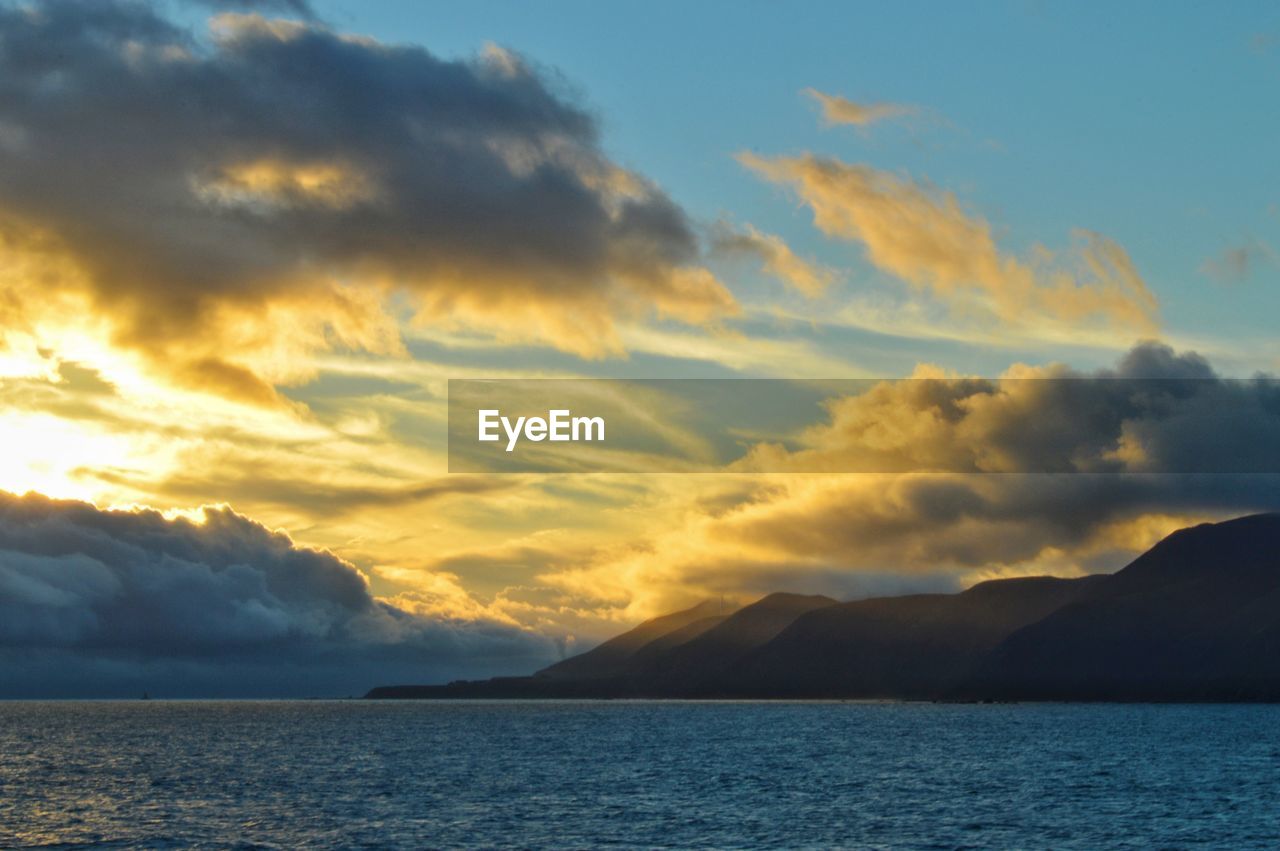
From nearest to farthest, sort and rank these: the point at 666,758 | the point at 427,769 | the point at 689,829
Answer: the point at 689,829, the point at 427,769, the point at 666,758

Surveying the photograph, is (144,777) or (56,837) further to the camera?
(144,777)

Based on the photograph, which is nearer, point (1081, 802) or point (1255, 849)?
point (1255, 849)

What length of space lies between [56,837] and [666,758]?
10448 cm

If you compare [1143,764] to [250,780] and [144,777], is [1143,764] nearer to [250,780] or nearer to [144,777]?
[250,780]

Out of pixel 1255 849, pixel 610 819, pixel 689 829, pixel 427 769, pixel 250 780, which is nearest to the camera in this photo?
pixel 1255 849

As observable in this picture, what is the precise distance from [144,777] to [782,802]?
85.0 metres

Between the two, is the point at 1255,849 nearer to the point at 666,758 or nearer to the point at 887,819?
the point at 887,819

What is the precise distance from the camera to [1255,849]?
310 feet

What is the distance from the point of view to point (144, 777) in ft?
516

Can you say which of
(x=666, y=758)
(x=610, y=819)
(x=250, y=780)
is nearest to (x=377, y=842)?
(x=610, y=819)

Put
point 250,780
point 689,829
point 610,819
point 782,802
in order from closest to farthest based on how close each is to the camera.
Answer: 1. point 689,829
2. point 610,819
3. point 782,802
4. point 250,780

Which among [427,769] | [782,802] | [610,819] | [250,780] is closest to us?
[610,819]

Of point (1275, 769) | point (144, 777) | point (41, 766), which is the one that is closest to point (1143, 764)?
point (1275, 769)

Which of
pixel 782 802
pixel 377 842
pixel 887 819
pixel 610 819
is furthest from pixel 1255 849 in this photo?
pixel 377 842
